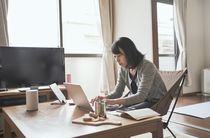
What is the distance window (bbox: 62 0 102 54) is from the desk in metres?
2.49

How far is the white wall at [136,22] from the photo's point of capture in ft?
12.2

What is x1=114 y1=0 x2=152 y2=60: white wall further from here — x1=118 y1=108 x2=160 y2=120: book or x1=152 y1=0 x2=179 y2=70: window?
x1=118 y1=108 x2=160 y2=120: book

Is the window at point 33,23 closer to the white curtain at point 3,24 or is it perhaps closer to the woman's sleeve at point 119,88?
the white curtain at point 3,24

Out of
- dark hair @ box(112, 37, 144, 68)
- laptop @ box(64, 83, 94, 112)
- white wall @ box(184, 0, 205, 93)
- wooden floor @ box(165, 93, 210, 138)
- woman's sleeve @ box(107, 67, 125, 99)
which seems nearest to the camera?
laptop @ box(64, 83, 94, 112)

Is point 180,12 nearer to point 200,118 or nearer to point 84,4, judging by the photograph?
point 84,4

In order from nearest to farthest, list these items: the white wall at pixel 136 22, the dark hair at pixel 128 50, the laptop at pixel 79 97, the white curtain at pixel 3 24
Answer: the laptop at pixel 79 97 < the dark hair at pixel 128 50 < the white curtain at pixel 3 24 < the white wall at pixel 136 22

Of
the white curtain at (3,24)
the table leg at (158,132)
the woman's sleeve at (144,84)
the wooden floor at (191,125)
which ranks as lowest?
the wooden floor at (191,125)

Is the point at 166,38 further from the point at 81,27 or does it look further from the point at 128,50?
the point at 128,50

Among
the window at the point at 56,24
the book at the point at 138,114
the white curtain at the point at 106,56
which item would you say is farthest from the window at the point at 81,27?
the book at the point at 138,114

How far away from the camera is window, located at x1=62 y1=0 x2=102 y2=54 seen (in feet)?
13.0

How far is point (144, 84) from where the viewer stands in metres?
1.93

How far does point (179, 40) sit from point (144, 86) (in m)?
3.51

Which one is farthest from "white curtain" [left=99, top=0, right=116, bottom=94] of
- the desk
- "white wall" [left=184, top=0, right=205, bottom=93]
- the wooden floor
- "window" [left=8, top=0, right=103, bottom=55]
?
the desk

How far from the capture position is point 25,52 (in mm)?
2881
